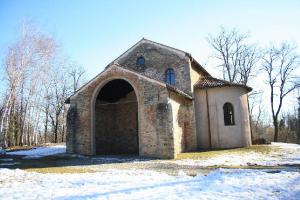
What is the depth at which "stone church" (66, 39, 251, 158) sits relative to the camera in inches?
690

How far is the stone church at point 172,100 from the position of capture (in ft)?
57.5

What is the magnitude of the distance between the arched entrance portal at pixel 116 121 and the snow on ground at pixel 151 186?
9.87 m

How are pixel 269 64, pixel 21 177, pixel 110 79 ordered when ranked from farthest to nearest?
pixel 269 64
pixel 110 79
pixel 21 177

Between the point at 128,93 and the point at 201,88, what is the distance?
226 inches

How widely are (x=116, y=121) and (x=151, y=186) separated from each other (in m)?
13.9

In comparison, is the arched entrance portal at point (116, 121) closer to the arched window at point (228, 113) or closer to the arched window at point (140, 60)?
the arched window at point (140, 60)

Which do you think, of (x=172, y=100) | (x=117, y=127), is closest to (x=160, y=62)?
(x=172, y=100)

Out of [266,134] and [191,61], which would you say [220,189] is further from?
[266,134]

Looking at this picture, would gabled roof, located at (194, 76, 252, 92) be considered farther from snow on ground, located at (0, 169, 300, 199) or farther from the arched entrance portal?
snow on ground, located at (0, 169, 300, 199)

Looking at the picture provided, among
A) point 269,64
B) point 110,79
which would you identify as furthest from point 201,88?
point 269,64

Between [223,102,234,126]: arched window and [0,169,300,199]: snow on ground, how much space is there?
1184 centimetres

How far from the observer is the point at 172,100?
1661 centimetres

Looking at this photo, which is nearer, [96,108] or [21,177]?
[21,177]

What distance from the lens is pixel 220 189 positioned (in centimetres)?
703
